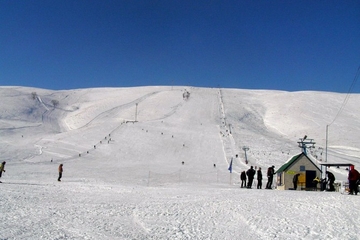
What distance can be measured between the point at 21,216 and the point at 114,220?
97.1 inches

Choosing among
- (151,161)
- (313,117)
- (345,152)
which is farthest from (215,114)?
(151,161)

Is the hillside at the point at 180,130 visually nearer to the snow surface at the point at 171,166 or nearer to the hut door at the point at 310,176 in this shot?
the snow surface at the point at 171,166

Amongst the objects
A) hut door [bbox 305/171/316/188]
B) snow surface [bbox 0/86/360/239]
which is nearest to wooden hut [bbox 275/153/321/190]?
hut door [bbox 305/171/316/188]

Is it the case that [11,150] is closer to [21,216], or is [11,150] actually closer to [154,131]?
[154,131]

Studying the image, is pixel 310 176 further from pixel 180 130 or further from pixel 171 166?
pixel 180 130

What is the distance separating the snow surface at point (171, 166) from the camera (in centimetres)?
970

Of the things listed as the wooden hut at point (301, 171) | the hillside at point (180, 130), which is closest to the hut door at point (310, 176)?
the wooden hut at point (301, 171)

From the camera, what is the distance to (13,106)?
335 ft

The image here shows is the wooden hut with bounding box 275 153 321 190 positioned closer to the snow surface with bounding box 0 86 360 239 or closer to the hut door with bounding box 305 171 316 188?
the hut door with bounding box 305 171 316 188

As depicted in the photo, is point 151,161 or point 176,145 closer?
point 151,161

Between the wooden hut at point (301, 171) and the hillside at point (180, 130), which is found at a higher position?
the hillside at point (180, 130)

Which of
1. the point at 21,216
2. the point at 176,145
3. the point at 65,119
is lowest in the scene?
the point at 21,216

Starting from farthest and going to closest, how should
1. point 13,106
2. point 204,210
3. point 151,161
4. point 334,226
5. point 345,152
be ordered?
point 13,106 → point 345,152 → point 151,161 → point 204,210 → point 334,226

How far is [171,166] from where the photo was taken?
129ft
